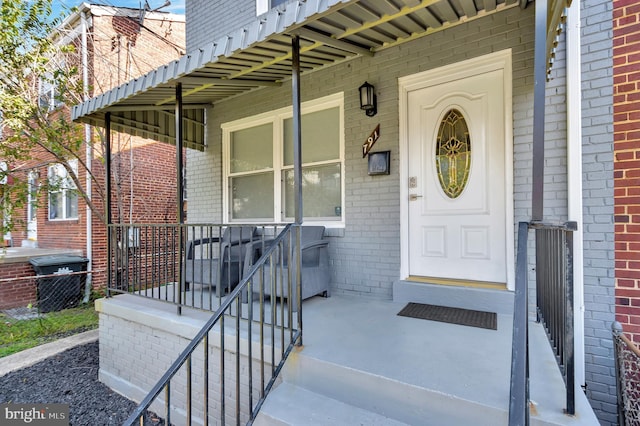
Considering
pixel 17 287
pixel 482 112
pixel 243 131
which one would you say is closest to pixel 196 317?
pixel 243 131

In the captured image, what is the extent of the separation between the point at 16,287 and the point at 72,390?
15.2 feet

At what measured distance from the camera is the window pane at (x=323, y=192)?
391cm

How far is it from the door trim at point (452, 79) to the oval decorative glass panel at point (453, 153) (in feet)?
1.04

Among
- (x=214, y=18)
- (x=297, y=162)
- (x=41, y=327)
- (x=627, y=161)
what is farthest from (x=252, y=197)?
(x=41, y=327)

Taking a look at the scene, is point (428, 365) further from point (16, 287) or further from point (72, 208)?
point (72, 208)

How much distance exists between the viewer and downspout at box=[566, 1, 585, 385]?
2375 mm

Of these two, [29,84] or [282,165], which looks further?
[29,84]

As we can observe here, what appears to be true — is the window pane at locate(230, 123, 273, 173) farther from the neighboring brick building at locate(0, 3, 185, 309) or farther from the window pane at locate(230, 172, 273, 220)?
the neighboring brick building at locate(0, 3, 185, 309)

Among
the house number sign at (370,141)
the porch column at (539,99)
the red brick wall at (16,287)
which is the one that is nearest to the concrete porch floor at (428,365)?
the porch column at (539,99)

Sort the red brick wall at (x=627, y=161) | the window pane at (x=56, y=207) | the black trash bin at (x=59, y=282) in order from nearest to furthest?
the red brick wall at (x=627, y=161)
the black trash bin at (x=59, y=282)
the window pane at (x=56, y=207)

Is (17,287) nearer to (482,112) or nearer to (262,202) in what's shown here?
(262,202)

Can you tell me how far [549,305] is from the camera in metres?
2.04

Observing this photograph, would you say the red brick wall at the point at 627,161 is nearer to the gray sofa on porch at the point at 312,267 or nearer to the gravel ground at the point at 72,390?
the gray sofa on porch at the point at 312,267

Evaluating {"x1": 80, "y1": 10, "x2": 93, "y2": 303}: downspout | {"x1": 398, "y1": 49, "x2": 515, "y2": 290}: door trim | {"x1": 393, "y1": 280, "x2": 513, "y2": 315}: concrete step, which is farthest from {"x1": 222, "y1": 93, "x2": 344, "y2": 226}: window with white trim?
{"x1": 80, "y1": 10, "x2": 93, "y2": 303}: downspout
